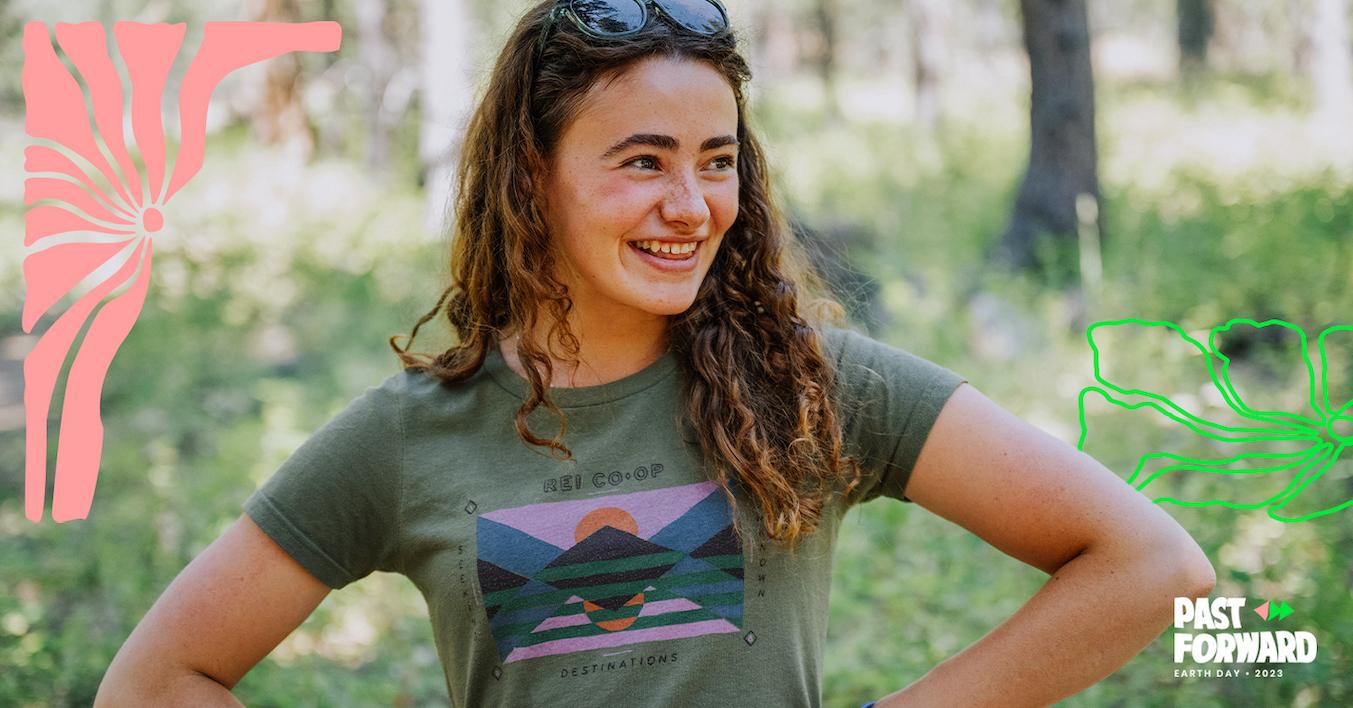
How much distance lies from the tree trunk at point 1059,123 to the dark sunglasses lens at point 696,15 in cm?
649

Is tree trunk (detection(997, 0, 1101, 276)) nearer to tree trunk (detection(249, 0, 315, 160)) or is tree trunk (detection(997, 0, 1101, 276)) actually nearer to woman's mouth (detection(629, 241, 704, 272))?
woman's mouth (detection(629, 241, 704, 272))

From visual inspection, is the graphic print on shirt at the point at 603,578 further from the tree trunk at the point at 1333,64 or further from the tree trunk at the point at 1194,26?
the tree trunk at the point at 1194,26

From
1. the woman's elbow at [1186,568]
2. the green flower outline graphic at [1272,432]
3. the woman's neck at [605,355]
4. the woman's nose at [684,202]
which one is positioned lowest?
the green flower outline graphic at [1272,432]

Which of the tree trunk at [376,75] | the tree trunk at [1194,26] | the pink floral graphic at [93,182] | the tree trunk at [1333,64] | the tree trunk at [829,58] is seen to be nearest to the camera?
the pink floral graphic at [93,182]

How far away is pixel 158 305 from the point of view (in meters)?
8.66

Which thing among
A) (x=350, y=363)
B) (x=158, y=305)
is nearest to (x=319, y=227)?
(x=158, y=305)

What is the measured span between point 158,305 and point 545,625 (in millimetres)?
7662

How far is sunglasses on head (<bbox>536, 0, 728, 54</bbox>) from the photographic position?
1.92 metres

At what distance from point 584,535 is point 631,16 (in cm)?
80

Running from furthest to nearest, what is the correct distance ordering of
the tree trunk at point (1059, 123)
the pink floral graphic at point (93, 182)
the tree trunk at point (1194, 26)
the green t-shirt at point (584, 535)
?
the tree trunk at point (1194, 26) → the tree trunk at point (1059, 123) → the pink floral graphic at point (93, 182) → the green t-shirt at point (584, 535)

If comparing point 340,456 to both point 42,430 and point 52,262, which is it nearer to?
point 42,430

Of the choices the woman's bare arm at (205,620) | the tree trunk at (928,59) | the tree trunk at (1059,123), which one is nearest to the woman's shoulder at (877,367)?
the woman's bare arm at (205,620)

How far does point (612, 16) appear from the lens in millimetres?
1938

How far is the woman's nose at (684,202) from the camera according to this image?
1.90 meters
